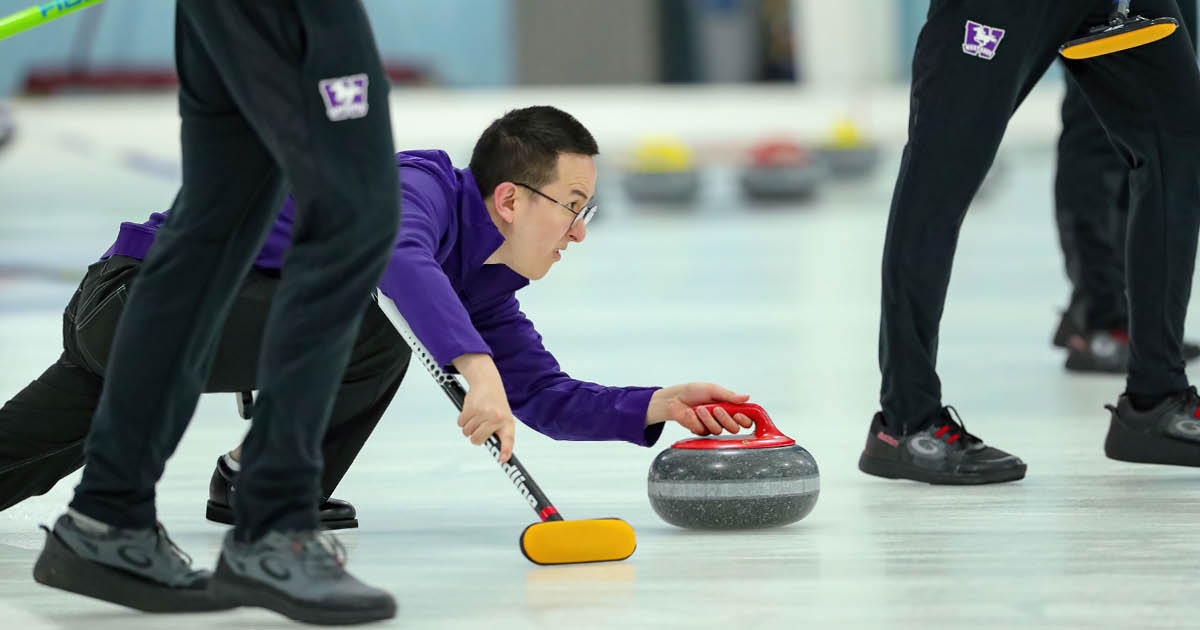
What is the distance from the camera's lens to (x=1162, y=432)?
2783 mm

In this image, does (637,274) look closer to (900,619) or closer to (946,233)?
(946,233)

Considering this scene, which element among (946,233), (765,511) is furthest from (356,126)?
(946,233)

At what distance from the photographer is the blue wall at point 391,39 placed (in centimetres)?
2212

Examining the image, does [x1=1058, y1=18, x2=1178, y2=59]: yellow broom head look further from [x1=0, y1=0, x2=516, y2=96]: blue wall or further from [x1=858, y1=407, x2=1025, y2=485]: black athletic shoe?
[x1=0, y1=0, x2=516, y2=96]: blue wall

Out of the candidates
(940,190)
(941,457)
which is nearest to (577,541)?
(941,457)

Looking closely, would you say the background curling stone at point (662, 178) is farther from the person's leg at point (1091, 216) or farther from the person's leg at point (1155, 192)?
the person's leg at point (1155, 192)

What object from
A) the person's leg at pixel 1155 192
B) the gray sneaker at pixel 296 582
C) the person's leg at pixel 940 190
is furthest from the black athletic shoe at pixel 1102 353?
the gray sneaker at pixel 296 582

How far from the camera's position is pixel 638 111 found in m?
17.6

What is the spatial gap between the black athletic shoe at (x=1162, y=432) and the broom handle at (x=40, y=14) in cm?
178

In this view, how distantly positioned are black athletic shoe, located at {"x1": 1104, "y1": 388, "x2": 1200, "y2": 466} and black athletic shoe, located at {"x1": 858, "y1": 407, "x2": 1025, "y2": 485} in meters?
0.23

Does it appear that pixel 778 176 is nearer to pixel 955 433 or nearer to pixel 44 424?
pixel 955 433

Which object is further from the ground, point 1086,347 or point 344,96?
point 344,96

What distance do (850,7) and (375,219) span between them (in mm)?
15487

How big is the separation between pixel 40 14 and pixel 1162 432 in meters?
1.89
